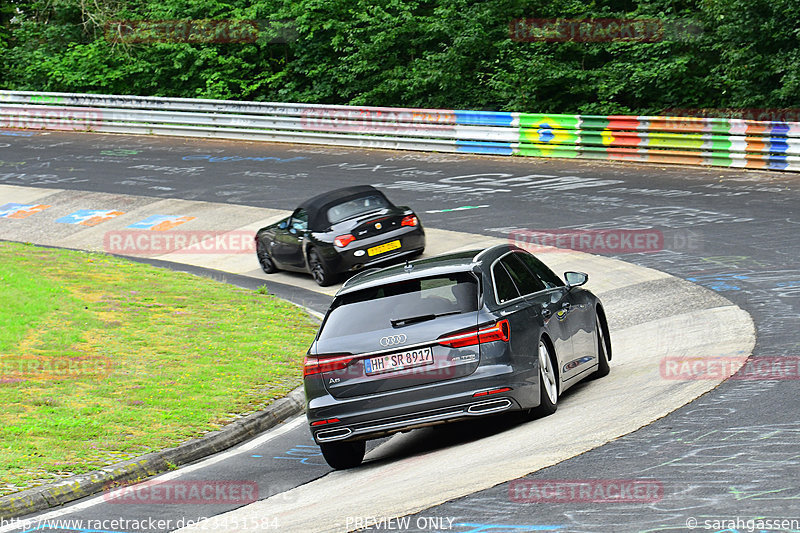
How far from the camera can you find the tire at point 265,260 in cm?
2066

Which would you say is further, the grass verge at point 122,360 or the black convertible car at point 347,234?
the black convertible car at point 347,234

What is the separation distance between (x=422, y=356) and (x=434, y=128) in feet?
74.0

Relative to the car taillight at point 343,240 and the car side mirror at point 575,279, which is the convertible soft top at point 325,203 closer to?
the car taillight at point 343,240


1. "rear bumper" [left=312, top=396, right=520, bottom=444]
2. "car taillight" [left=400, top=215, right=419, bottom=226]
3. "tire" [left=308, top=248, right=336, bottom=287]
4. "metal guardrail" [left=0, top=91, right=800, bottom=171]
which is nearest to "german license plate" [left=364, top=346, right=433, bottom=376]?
"rear bumper" [left=312, top=396, right=520, bottom=444]

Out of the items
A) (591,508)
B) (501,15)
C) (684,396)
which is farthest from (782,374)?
(501,15)

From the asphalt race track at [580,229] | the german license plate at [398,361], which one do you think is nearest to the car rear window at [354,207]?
the asphalt race track at [580,229]

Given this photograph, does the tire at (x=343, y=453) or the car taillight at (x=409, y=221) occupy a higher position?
the tire at (x=343, y=453)

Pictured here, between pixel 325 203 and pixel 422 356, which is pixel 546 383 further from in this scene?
pixel 325 203

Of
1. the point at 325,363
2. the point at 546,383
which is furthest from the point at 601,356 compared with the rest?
the point at 325,363

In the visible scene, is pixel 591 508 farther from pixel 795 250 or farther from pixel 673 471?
pixel 795 250

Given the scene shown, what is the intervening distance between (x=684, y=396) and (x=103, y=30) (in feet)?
132

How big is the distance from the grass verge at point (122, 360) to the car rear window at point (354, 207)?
6.81 ft

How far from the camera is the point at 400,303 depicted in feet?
28.2

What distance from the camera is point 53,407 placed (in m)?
10.6
